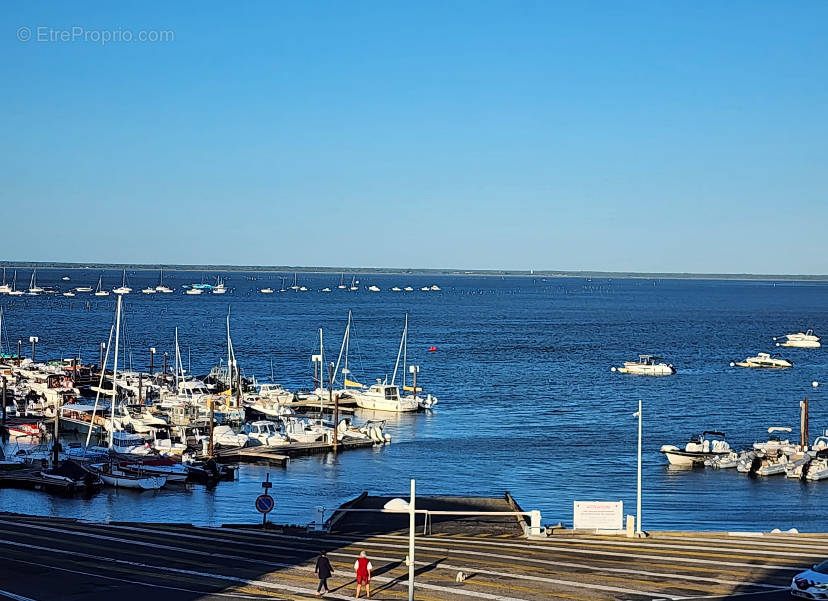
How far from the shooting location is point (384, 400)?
96.5m

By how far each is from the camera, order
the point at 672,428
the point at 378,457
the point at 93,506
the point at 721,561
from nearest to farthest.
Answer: the point at 721,561 < the point at 93,506 < the point at 378,457 < the point at 672,428

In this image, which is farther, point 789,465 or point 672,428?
Answer: point 672,428

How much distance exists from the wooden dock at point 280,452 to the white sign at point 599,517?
3411 cm

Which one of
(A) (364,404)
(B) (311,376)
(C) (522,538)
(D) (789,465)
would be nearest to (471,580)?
(C) (522,538)

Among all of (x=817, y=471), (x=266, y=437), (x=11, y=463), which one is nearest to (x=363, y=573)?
(x=11, y=463)

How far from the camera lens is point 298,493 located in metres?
60.2

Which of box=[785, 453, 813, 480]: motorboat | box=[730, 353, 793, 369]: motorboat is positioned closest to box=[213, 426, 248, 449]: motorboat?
box=[785, 453, 813, 480]: motorboat

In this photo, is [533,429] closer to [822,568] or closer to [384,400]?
[384,400]

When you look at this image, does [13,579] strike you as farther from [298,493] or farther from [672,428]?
[672,428]

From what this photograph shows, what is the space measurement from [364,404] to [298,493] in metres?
37.9

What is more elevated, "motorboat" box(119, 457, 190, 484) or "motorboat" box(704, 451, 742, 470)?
"motorboat" box(119, 457, 190, 484)

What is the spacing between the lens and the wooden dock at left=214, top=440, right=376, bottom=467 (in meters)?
69.5

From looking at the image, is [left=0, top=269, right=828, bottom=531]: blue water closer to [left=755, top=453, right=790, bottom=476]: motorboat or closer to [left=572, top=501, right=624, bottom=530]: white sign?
[left=755, top=453, right=790, bottom=476]: motorboat

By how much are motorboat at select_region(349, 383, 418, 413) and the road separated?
183ft
